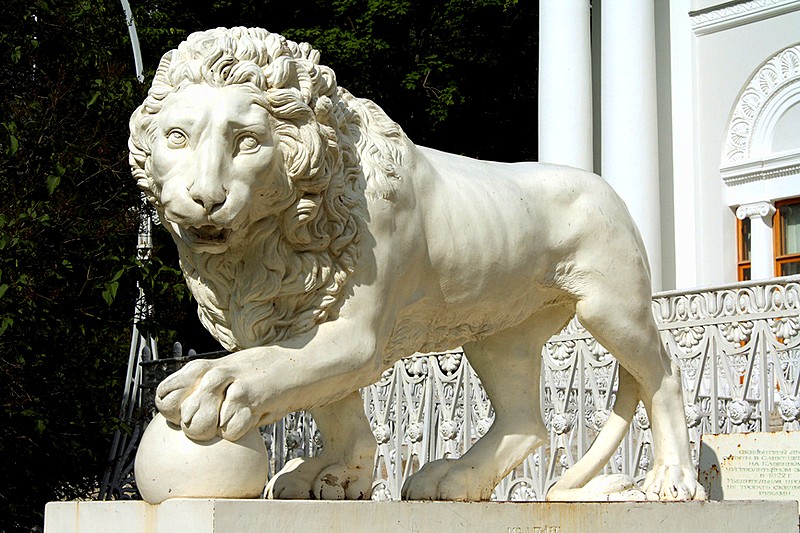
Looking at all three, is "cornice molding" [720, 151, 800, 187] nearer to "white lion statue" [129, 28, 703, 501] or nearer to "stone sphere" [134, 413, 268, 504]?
"white lion statue" [129, 28, 703, 501]

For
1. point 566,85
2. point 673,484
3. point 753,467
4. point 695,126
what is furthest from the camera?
point 695,126

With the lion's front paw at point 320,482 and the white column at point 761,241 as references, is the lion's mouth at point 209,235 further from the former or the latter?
the white column at point 761,241

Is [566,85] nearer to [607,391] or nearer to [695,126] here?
[695,126]

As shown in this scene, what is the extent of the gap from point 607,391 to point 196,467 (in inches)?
223

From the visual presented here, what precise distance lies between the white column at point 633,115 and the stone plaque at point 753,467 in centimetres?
860

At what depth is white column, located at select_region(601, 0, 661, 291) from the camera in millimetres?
15945

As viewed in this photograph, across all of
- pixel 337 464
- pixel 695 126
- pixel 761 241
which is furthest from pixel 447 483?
pixel 695 126

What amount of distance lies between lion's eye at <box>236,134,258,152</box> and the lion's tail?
80.0 inches

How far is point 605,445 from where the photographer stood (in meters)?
5.17

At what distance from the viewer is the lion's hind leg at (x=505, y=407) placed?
4715mm

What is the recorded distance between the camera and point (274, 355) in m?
3.95

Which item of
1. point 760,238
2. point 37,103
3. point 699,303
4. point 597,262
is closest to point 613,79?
point 760,238

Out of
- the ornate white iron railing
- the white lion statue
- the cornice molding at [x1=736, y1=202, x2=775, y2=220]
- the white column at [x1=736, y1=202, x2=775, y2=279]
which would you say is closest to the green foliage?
the ornate white iron railing

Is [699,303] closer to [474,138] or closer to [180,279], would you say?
[180,279]
